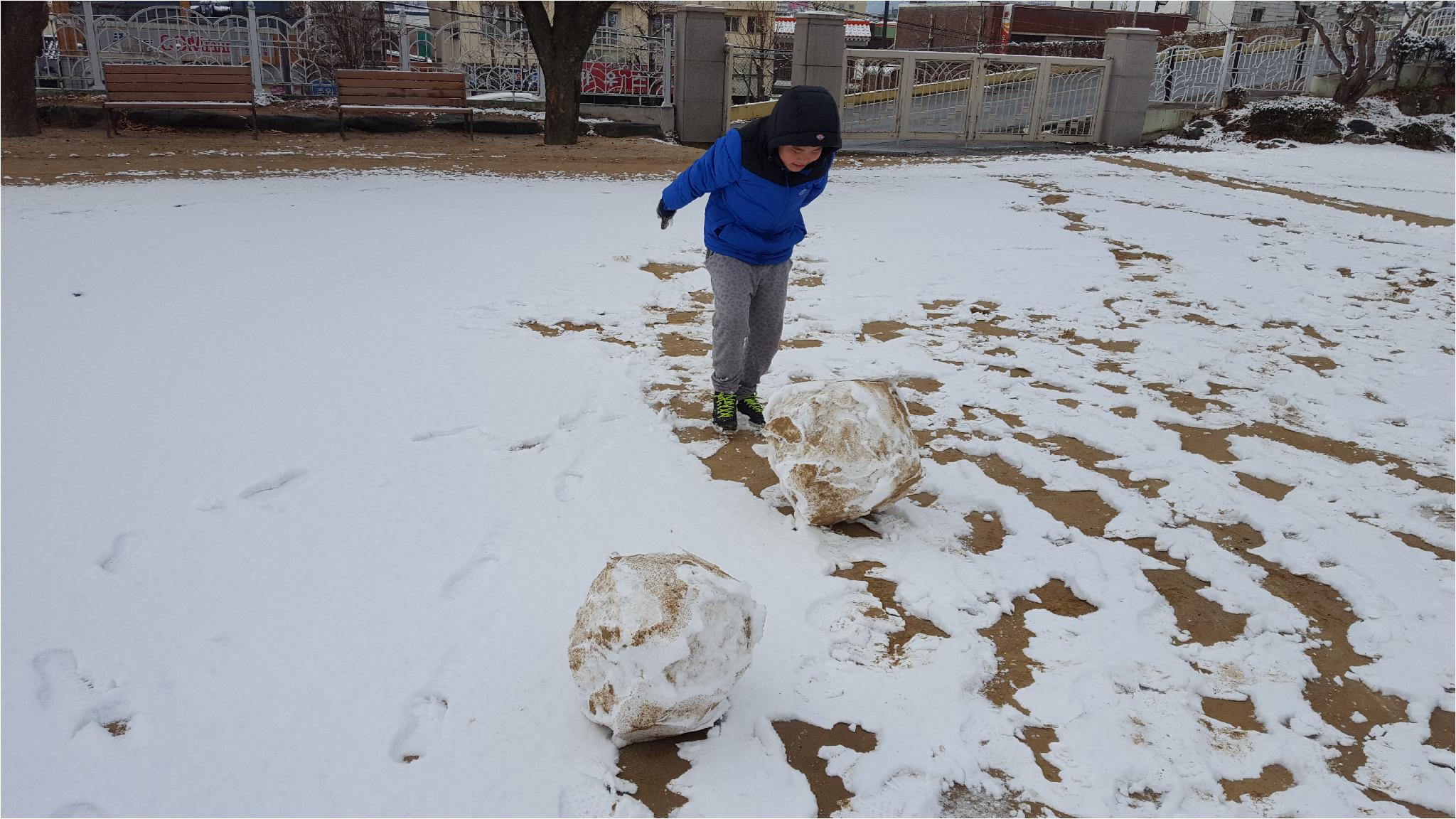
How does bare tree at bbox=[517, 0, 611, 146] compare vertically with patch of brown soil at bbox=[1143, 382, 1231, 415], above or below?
above

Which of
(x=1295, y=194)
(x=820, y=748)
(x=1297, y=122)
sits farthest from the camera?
(x=1297, y=122)

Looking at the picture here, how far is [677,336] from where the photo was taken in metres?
5.07

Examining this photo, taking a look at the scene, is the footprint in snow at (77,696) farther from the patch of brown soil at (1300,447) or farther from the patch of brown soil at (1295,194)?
the patch of brown soil at (1295,194)

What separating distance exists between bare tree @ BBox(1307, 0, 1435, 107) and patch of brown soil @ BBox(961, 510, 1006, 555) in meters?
17.5

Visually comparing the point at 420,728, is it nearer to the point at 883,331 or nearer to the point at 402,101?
the point at 883,331

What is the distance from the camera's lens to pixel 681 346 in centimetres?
492

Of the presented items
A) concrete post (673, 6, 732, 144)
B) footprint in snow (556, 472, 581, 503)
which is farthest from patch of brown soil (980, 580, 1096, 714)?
concrete post (673, 6, 732, 144)

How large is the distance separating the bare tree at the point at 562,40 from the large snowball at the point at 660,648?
1148cm

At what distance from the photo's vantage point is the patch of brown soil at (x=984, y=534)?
306cm

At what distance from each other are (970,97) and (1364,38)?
741cm

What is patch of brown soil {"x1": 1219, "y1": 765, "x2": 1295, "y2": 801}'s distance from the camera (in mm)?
2064

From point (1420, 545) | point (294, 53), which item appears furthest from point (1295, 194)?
point (294, 53)

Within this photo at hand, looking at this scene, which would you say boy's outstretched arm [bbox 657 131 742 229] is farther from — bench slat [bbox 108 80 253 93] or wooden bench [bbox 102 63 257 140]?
bench slat [bbox 108 80 253 93]

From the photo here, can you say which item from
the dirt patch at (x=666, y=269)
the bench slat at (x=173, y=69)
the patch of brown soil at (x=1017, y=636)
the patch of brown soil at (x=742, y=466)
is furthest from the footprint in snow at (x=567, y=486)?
the bench slat at (x=173, y=69)
